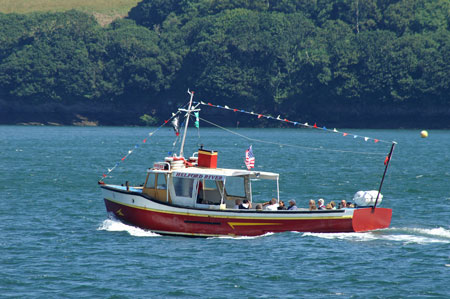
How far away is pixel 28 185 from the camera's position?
57.0 m

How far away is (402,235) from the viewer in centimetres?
3603

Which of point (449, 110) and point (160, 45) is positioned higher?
point (160, 45)

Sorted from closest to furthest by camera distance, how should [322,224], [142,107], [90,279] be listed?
[90,279] → [322,224] → [142,107]

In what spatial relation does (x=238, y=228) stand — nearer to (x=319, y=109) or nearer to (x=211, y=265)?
(x=211, y=265)

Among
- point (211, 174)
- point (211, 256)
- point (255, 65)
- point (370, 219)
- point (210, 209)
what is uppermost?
point (255, 65)

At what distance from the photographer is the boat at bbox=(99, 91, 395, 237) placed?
34438 millimetres

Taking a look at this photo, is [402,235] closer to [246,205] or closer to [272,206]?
[272,206]

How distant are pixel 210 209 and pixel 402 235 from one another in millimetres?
8697

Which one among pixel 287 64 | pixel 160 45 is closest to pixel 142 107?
pixel 160 45

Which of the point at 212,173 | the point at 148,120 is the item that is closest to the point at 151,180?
the point at 212,173

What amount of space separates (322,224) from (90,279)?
10.6m

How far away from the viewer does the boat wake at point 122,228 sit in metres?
36.3

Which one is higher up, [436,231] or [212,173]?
[212,173]

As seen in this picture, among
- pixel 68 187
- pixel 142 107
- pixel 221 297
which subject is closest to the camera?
pixel 221 297
